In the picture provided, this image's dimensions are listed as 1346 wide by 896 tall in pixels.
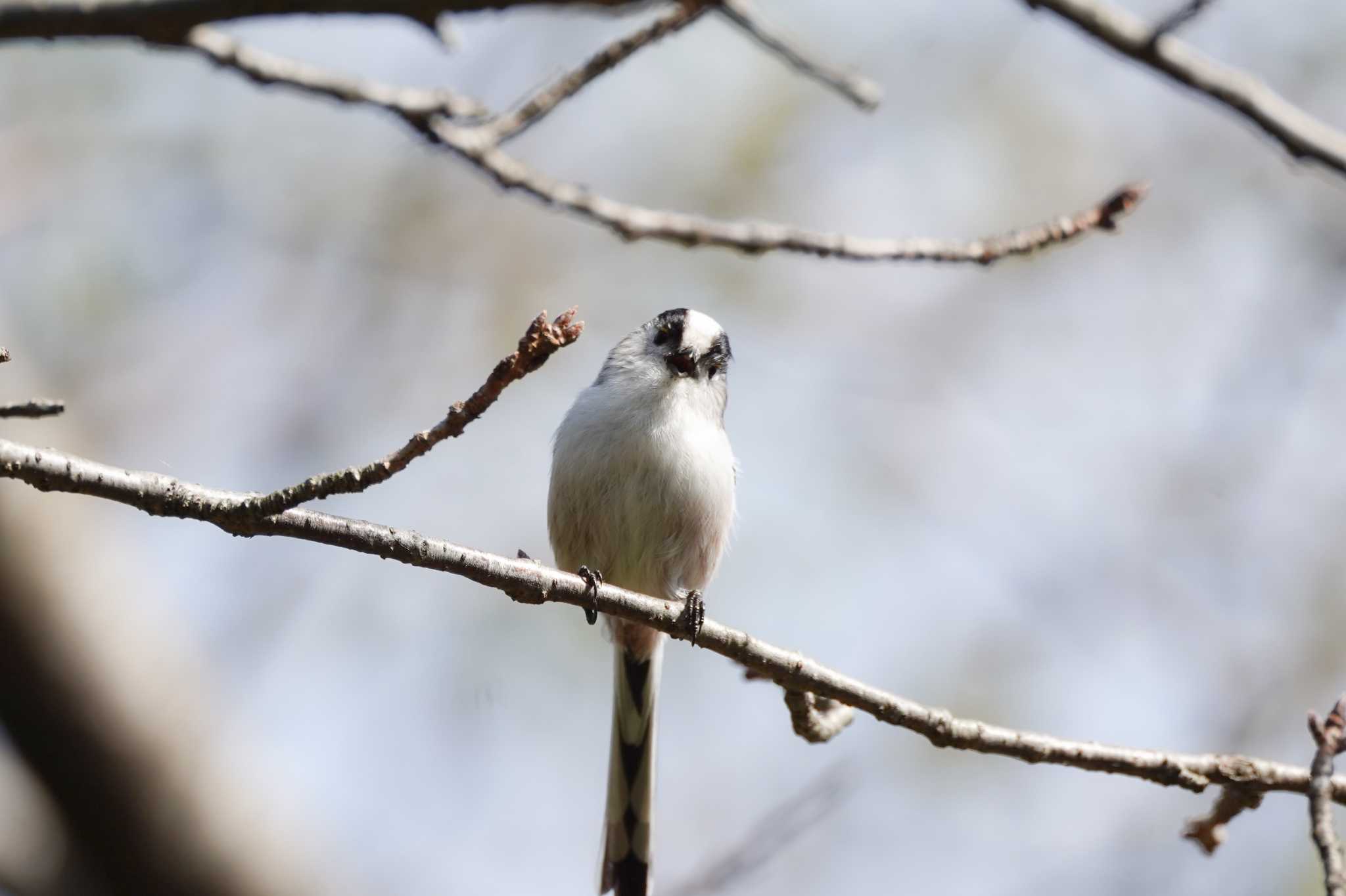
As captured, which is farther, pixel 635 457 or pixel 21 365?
pixel 635 457

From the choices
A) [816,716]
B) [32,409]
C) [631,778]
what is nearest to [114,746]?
[32,409]

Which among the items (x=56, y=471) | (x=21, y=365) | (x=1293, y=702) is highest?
(x=1293, y=702)

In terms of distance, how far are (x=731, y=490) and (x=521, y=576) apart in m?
2.35

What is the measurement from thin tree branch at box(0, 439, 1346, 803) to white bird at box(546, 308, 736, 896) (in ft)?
4.65

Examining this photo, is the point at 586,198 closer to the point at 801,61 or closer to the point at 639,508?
the point at 801,61

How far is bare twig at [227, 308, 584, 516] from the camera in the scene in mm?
2166

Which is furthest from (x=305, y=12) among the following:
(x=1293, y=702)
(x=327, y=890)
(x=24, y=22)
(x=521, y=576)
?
(x=1293, y=702)

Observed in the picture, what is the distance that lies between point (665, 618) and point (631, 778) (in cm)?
194

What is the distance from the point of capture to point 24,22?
1.31 metres

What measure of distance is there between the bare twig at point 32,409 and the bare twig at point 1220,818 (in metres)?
2.89

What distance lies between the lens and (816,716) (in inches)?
137

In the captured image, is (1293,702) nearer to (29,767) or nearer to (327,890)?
(327,890)

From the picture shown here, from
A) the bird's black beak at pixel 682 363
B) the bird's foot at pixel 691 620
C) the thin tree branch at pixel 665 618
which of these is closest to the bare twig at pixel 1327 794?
the thin tree branch at pixel 665 618

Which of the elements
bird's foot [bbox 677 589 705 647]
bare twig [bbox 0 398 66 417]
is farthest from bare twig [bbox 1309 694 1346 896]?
bare twig [bbox 0 398 66 417]
